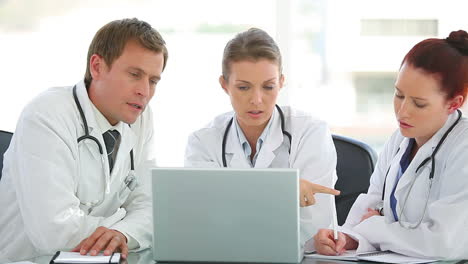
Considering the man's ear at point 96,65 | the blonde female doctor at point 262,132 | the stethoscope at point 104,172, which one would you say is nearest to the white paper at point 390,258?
the blonde female doctor at point 262,132

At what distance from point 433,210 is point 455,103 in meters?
0.31

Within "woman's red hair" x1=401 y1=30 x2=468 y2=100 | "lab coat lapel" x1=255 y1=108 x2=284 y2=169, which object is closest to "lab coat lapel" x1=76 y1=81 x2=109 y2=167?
"lab coat lapel" x1=255 y1=108 x2=284 y2=169

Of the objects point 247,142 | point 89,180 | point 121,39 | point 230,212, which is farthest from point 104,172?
point 230,212

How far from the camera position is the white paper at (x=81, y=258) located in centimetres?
173

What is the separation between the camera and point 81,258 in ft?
5.79

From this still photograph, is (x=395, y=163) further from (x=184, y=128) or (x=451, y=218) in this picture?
(x=184, y=128)

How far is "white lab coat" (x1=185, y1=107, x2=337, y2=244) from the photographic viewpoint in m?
2.23

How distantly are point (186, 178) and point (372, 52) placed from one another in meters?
2.18

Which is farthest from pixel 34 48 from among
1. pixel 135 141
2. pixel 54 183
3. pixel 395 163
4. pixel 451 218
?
pixel 451 218

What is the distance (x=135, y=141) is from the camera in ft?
7.60

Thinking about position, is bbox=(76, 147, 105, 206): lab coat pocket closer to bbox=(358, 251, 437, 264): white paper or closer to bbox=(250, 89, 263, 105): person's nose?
bbox=(250, 89, 263, 105): person's nose

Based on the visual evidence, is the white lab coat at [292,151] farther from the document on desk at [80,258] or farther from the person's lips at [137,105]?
the document on desk at [80,258]

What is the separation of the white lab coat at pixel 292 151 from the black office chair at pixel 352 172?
116mm

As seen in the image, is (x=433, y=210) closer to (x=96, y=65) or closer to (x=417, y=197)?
(x=417, y=197)
